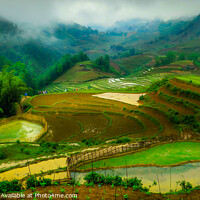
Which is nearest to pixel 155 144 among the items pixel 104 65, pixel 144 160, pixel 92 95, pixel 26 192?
pixel 144 160

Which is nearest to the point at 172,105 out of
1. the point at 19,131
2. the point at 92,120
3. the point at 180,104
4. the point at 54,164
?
the point at 180,104

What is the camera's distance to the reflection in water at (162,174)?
13.1 metres

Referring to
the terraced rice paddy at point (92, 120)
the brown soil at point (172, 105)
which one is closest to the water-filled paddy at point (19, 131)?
the terraced rice paddy at point (92, 120)

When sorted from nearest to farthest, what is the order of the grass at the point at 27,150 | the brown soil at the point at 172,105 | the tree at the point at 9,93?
the grass at the point at 27,150
the brown soil at the point at 172,105
the tree at the point at 9,93

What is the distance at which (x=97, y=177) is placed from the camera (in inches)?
485

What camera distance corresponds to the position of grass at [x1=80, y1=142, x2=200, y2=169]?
15.9 meters

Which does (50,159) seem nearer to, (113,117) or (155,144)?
(155,144)

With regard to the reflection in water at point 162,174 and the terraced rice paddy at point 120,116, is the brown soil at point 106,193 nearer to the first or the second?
the reflection in water at point 162,174

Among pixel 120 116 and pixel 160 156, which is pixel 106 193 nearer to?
pixel 160 156

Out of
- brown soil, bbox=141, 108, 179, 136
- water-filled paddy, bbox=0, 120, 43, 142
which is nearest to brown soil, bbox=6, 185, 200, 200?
brown soil, bbox=141, 108, 179, 136

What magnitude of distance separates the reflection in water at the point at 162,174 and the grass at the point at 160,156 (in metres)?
0.73

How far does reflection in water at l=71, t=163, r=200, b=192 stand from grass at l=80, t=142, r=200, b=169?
729 mm

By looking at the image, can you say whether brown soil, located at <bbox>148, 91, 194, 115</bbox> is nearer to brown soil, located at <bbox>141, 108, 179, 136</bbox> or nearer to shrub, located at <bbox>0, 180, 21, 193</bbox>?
brown soil, located at <bbox>141, 108, 179, 136</bbox>

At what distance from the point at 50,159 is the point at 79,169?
11.8 feet
